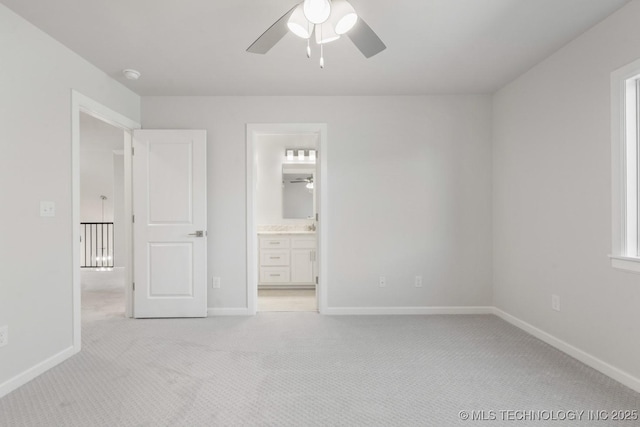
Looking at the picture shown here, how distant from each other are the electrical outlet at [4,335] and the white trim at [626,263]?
3.99 meters

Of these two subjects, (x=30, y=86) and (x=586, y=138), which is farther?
(x=586, y=138)

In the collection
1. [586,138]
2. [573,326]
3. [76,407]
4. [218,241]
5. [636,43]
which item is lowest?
[76,407]

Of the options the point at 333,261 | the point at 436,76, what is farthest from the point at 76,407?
the point at 436,76

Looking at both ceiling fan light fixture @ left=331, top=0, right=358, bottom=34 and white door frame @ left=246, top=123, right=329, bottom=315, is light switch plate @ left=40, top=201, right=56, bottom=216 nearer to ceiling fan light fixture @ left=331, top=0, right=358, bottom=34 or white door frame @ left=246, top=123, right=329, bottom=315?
white door frame @ left=246, top=123, right=329, bottom=315

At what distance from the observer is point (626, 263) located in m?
2.14

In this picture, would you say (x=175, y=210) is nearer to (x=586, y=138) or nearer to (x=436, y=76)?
(x=436, y=76)

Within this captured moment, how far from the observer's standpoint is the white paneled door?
11.6ft

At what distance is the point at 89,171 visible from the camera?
7.33m

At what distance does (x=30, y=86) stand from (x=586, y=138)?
3.99 metres

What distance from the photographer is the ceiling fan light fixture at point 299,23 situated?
1719 mm

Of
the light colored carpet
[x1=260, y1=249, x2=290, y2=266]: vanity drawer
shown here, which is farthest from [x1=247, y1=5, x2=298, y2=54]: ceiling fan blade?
[x1=260, y1=249, x2=290, y2=266]: vanity drawer

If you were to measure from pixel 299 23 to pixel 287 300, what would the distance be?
11.2 feet

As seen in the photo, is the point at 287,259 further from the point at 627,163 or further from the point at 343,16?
the point at 627,163

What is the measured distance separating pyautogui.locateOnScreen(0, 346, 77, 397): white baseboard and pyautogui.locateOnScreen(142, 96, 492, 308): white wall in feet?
4.47
